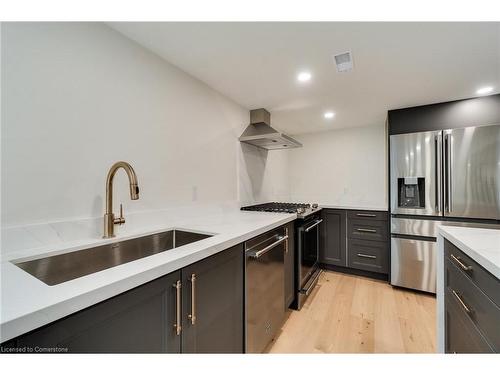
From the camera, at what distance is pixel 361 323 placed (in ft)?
6.16

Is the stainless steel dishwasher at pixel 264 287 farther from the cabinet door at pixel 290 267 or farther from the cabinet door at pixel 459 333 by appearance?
the cabinet door at pixel 459 333

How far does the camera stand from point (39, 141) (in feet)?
3.30

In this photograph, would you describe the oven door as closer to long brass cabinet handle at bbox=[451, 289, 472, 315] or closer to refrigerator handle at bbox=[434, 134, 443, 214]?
long brass cabinet handle at bbox=[451, 289, 472, 315]

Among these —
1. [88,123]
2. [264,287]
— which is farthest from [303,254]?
[88,123]

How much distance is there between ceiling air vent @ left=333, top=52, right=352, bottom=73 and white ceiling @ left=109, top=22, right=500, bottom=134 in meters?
0.05

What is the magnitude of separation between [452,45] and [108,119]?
2277 millimetres

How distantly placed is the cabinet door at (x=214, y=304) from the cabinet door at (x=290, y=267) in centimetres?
75

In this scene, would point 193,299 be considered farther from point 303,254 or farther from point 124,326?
point 303,254

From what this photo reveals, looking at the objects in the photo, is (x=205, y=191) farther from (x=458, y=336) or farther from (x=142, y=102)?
(x=458, y=336)

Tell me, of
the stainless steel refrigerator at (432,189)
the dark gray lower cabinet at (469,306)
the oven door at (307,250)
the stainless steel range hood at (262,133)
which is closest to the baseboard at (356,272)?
the stainless steel refrigerator at (432,189)

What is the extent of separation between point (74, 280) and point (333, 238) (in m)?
2.97

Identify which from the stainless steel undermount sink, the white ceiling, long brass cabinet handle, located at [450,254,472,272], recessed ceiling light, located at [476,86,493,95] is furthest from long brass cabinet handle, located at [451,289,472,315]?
recessed ceiling light, located at [476,86,493,95]

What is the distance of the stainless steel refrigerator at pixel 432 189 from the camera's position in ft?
7.04
